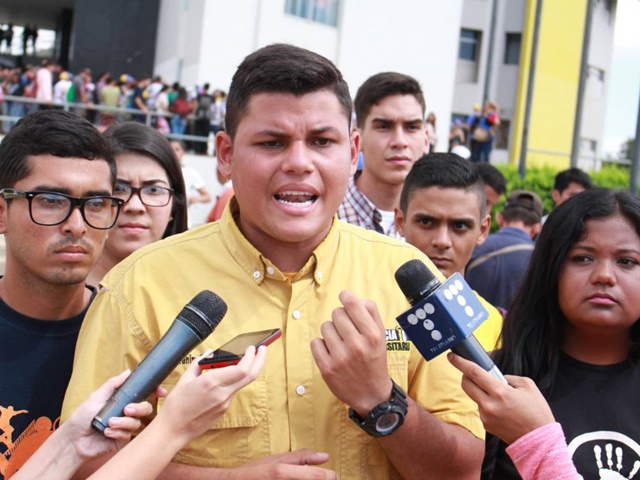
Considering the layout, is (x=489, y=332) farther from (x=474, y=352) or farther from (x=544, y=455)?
(x=474, y=352)

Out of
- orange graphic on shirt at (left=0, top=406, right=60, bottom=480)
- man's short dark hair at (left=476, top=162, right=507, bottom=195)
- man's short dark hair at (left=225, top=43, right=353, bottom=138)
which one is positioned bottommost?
orange graphic on shirt at (left=0, top=406, right=60, bottom=480)

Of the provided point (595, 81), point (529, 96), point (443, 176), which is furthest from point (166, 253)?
point (595, 81)

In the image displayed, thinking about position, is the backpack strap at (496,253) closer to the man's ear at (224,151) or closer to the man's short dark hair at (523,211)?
the man's short dark hair at (523,211)

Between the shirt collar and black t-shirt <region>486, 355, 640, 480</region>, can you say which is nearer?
the shirt collar

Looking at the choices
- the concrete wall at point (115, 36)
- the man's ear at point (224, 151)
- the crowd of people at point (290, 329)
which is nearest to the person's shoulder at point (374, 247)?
the crowd of people at point (290, 329)

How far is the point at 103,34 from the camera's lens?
29625 mm

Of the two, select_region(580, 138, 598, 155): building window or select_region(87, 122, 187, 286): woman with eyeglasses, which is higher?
select_region(580, 138, 598, 155): building window

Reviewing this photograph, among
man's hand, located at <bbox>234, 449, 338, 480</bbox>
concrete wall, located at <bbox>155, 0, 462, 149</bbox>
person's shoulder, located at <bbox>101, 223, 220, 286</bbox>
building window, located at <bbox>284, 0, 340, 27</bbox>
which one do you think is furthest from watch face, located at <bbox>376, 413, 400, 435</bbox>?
building window, located at <bbox>284, 0, 340, 27</bbox>

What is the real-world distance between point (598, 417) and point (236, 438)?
1310mm

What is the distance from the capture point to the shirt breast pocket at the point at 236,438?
233cm

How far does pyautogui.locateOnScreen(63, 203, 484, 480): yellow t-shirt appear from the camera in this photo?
7.68ft

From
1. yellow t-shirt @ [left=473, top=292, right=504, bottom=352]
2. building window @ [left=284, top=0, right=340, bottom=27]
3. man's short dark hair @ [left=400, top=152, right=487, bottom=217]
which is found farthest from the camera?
building window @ [left=284, top=0, right=340, bottom=27]

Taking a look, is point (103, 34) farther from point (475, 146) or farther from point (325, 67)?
point (325, 67)

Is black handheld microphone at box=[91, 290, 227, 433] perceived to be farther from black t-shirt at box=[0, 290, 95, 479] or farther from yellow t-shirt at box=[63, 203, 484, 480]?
black t-shirt at box=[0, 290, 95, 479]
